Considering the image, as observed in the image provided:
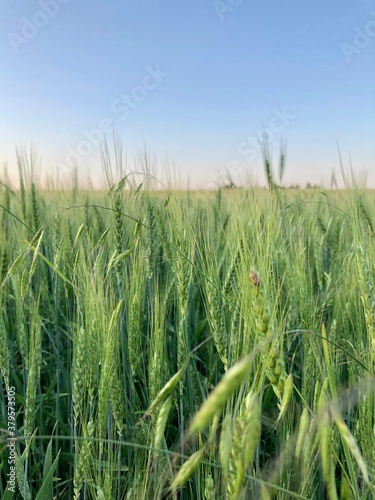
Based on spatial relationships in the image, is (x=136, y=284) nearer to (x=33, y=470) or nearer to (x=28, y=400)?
(x=28, y=400)

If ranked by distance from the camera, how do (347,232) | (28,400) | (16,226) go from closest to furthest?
1. (28,400)
2. (16,226)
3. (347,232)

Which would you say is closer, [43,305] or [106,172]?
[106,172]

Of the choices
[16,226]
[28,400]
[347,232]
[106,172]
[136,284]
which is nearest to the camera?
[28,400]

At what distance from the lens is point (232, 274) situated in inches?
41.4

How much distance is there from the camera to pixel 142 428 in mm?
927

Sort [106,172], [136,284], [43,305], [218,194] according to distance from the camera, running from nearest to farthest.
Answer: [136,284] → [106,172] → [43,305] → [218,194]

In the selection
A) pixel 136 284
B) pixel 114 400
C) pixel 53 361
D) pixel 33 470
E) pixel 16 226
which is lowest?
pixel 33 470

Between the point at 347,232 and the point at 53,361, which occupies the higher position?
the point at 347,232

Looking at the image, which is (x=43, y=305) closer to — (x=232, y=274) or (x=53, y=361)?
(x=53, y=361)

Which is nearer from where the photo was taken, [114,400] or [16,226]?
[114,400]

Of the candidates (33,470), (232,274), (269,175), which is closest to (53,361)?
(33,470)

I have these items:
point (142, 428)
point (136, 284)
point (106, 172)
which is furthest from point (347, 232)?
point (142, 428)

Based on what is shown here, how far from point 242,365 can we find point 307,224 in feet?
5.76

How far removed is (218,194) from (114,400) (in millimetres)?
2052
